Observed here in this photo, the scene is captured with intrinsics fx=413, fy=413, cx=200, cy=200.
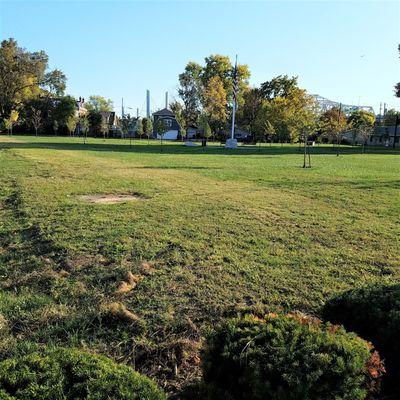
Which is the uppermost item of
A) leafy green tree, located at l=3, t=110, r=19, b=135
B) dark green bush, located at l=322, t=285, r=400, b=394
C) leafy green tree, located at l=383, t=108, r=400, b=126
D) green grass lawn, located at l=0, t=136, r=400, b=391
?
leafy green tree, located at l=383, t=108, r=400, b=126

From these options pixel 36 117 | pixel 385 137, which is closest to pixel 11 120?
pixel 36 117

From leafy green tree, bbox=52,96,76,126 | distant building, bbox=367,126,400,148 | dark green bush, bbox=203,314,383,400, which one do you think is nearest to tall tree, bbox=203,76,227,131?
leafy green tree, bbox=52,96,76,126

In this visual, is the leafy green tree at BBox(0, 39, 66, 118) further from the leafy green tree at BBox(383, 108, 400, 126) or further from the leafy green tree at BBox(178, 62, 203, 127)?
the leafy green tree at BBox(383, 108, 400, 126)

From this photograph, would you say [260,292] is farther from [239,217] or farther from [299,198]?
[299,198]

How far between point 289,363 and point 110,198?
27.5ft

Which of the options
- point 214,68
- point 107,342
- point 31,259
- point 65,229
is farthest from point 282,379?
point 214,68

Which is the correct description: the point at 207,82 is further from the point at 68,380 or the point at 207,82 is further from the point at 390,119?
the point at 68,380

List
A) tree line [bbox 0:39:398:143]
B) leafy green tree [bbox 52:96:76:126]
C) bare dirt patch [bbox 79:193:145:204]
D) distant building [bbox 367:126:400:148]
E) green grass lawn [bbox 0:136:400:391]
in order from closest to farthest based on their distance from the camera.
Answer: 1. green grass lawn [bbox 0:136:400:391]
2. bare dirt patch [bbox 79:193:145:204]
3. tree line [bbox 0:39:398:143]
4. leafy green tree [bbox 52:96:76:126]
5. distant building [bbox 367:126:400:148]

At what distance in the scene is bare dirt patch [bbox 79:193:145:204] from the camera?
31.3 ft

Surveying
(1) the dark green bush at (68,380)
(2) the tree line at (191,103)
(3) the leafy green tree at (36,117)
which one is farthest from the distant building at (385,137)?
(1) the dark green bush at (68,380)

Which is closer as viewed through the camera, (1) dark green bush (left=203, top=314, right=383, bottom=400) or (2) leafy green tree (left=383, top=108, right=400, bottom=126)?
(1) dark green bush (left=203, top=314, right=383, bottom=400)

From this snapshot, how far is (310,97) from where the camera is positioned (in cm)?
5734

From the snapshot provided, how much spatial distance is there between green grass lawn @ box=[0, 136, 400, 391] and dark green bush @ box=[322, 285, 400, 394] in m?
0.92

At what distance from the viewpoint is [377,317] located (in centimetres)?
285
